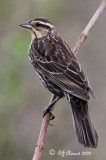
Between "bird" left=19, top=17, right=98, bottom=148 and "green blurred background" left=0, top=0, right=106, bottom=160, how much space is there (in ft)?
0.87

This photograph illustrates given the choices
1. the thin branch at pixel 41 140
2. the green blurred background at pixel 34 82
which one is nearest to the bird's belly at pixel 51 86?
the thin branch at pixel 41 140

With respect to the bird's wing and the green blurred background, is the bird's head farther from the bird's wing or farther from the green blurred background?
the bird's wing

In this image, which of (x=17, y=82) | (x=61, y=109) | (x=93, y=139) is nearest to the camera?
(x=93, y=139)

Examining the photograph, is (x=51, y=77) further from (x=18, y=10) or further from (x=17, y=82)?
(x=18, y=10)

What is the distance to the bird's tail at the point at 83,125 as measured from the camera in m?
5.99

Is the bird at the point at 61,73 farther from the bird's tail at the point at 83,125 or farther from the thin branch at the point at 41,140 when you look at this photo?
the thin branch at the point at 41,140

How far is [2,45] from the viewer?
7234 mm

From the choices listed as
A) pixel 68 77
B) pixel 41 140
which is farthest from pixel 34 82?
pixel 41 140

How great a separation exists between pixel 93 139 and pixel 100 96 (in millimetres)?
2248

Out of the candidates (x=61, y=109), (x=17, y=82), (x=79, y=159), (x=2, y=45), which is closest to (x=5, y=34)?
(x=2, y=45)

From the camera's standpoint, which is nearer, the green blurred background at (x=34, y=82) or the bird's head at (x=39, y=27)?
the bird's head at (x=39, y=27)

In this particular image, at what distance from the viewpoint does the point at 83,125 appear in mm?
6188

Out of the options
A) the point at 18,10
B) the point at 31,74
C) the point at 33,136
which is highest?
the point at 18,10

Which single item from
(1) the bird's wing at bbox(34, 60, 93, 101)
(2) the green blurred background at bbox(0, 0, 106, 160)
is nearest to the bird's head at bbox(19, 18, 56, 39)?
(2) the green blurred background at bbox(0, 0, 106, 160)
